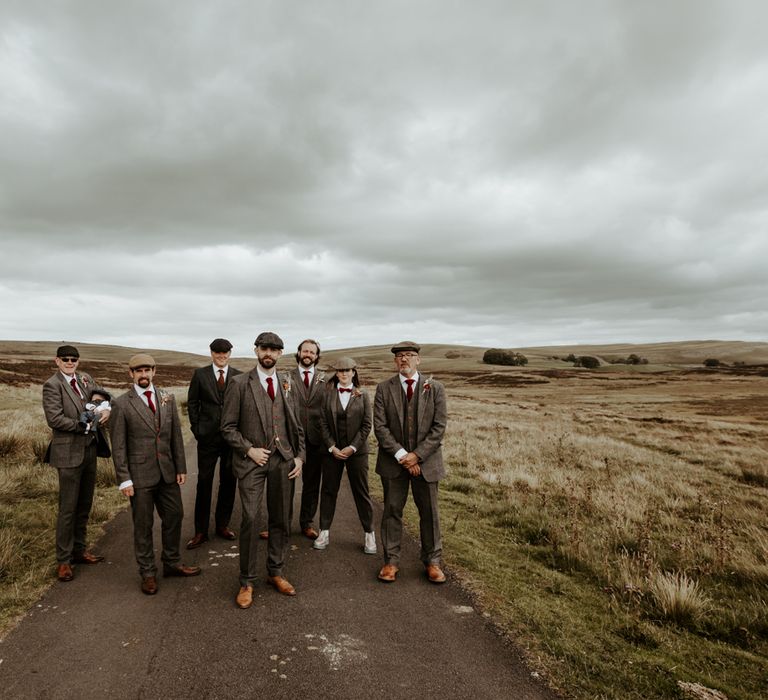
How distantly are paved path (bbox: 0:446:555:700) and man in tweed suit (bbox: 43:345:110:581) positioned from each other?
36 cm

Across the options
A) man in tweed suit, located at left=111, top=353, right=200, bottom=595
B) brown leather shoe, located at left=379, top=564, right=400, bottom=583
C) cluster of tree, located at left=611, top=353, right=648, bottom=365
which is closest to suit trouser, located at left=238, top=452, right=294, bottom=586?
man in tweed suit, located at left=111, top=353, right=200, bottom=595

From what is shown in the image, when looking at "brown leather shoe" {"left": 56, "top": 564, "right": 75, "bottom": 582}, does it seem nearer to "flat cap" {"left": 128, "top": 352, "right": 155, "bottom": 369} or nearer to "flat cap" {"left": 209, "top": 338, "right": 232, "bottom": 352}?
"flat cap" {"left": 128, "top": 352, "right": 155, "bottom": 369}

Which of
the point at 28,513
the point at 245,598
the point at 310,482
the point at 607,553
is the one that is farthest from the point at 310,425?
the point at 28,513

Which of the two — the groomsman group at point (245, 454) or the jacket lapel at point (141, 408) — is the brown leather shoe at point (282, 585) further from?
Result: the jacket lapel at point (141, 408)

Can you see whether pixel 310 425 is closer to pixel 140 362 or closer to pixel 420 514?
pixel 420 514

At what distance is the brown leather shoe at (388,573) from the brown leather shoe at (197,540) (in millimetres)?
2790

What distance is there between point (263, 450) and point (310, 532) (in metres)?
2.58

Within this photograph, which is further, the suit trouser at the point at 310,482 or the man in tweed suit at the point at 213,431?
the suit trouser at the point at 310,482

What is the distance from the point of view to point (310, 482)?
7.23 metres

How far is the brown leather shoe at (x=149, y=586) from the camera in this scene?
505cm

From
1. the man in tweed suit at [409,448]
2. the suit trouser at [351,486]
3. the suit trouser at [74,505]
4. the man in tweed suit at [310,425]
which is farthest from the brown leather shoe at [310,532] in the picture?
the suit trouser at [74,505]

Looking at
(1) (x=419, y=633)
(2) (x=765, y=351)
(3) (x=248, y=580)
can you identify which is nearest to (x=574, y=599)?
(1) (x=419, y=633)

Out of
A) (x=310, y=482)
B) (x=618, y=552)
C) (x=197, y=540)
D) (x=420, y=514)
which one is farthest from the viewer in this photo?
(x=310, y=482)

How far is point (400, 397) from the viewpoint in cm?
602
